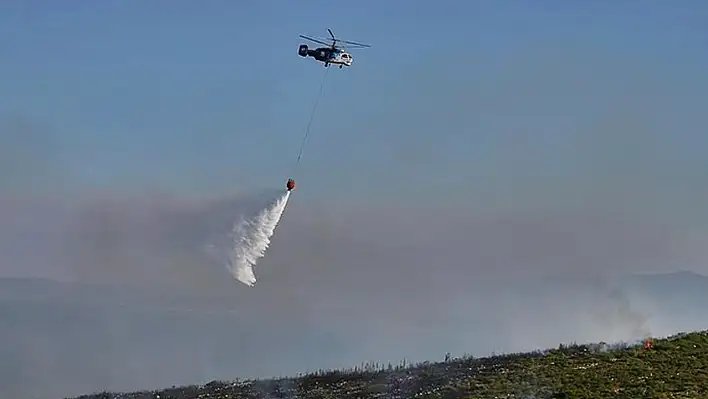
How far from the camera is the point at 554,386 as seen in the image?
38.2 meters

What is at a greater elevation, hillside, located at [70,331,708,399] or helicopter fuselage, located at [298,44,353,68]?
helicopter fuselage, located at [298,44,353,68]

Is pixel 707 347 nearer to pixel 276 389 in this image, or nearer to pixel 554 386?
pixel 554 386

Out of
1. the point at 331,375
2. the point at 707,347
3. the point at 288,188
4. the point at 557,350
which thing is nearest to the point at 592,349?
the point at 557,350

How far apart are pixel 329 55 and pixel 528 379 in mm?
16982

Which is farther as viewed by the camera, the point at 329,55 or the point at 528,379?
the point at 329,55

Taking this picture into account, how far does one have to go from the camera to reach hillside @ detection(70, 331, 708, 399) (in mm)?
37844

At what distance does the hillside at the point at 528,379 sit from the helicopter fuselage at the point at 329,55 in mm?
14163

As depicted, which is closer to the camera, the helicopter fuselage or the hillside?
the hillside

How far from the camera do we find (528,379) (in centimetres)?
4016

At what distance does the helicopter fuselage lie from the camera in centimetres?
4691

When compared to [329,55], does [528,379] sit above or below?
below

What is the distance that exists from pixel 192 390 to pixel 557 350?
17.0 meters

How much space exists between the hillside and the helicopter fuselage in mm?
14163

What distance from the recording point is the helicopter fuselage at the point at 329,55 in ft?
154
